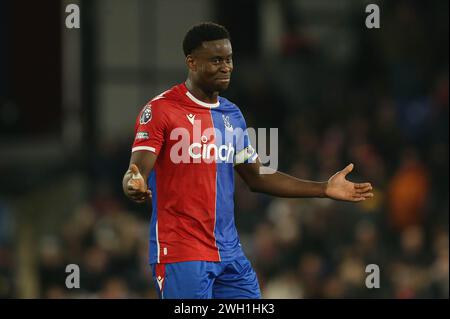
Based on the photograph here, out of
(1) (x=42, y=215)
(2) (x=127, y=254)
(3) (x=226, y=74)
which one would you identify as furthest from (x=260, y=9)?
(3) (x=226, y=74)

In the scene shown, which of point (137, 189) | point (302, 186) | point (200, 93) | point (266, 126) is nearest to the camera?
point (137, 189)

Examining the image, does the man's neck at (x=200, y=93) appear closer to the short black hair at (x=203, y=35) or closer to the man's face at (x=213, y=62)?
the man's face at (x=213, y=62)

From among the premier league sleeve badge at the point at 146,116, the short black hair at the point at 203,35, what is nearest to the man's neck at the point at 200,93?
the short black hair at the point at 203,35

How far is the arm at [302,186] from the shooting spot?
7.35m

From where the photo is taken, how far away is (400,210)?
44.2ft

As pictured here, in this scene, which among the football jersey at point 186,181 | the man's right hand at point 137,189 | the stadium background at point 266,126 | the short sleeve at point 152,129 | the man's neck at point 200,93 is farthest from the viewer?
the stadium background at point 266,126

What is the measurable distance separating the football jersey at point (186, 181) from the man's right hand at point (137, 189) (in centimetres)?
37

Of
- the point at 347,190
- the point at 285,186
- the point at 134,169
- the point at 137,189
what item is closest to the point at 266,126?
the point at 285,186

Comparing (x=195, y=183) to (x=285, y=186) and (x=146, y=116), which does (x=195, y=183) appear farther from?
→ (x=285, y=186)

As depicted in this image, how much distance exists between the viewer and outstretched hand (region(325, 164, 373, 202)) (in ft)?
24.1

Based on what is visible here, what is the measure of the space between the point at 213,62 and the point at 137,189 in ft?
3.34

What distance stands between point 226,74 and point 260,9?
39.7ft

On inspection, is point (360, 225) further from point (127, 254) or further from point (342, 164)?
point (127, 254)

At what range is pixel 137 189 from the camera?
6609 millimetres
